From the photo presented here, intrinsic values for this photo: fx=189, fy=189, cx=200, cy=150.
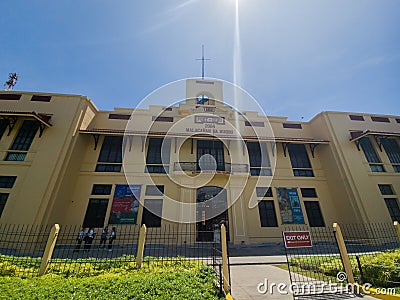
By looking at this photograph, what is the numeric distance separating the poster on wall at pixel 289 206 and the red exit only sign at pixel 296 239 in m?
9.14

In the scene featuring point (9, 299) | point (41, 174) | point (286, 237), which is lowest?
point (9, 299)

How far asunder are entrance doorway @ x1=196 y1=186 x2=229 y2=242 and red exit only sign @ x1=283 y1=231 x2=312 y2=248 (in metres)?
8.10

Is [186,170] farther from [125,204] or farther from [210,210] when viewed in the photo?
[125,204]

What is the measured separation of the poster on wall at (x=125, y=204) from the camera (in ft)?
39.3

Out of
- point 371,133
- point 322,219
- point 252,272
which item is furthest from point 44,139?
point 371,133

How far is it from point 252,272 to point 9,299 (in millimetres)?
5947

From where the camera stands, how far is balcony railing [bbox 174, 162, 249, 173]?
1345cm

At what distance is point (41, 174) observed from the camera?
36.6ft

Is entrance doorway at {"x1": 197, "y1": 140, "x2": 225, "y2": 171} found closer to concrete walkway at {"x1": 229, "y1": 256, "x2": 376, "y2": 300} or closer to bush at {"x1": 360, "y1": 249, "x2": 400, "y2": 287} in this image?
concrete walkway at {"x1": 229, "y1": 256, "x2": 376, "y2": 300}

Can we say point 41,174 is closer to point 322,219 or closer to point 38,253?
point 38,253

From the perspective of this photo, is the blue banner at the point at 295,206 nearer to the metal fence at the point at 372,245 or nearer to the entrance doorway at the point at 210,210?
the metal fence at the point at 372,245

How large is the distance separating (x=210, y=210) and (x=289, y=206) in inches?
225

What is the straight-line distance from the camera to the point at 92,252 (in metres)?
9.63

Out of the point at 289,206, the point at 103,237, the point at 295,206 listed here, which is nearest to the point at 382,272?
the point at 289,206
